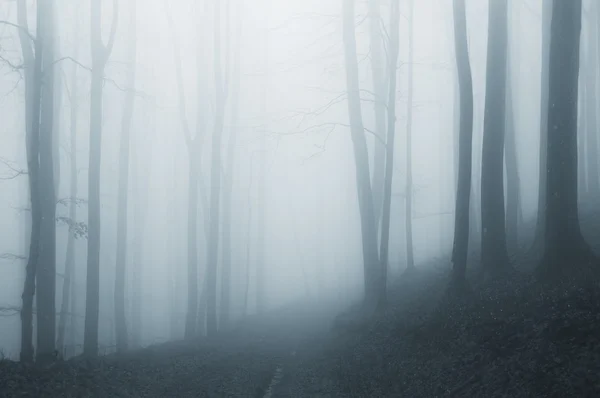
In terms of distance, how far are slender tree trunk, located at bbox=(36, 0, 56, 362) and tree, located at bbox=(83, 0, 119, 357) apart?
2108mm

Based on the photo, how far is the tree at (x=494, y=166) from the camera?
1350 cm

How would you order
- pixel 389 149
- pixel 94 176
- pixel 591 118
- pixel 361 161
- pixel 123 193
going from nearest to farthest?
pixel 94 176 → pixel 389 149 → pixel 361 161 → pixel 123 193 → pixel 591 118

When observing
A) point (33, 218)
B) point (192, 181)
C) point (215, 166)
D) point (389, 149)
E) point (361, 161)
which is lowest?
point (33, 218)

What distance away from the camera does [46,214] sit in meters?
13.7

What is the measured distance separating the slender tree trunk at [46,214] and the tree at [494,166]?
11.5 m

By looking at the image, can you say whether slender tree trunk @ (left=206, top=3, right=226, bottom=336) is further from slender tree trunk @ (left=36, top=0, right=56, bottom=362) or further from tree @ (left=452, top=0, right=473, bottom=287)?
tree @ (left=452, top=0, right=473, bottom=287)

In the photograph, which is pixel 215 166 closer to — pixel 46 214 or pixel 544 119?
pixel 46 214

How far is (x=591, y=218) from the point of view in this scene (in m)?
16.1

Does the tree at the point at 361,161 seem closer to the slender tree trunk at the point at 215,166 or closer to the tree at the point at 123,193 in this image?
the slender tree trunk at the point at 215,166

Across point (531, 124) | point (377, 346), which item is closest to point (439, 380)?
point (377, 346)

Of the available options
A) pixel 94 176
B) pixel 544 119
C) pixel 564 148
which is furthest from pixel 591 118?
pixel 94 176

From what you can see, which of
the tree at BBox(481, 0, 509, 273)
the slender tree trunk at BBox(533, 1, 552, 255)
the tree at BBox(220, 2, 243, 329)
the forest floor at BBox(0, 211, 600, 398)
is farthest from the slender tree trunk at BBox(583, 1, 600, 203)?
the tree at BBox(220, 2, 243, 329)

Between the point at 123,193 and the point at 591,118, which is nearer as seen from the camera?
the point at 123,193

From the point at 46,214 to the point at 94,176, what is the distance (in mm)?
2561
